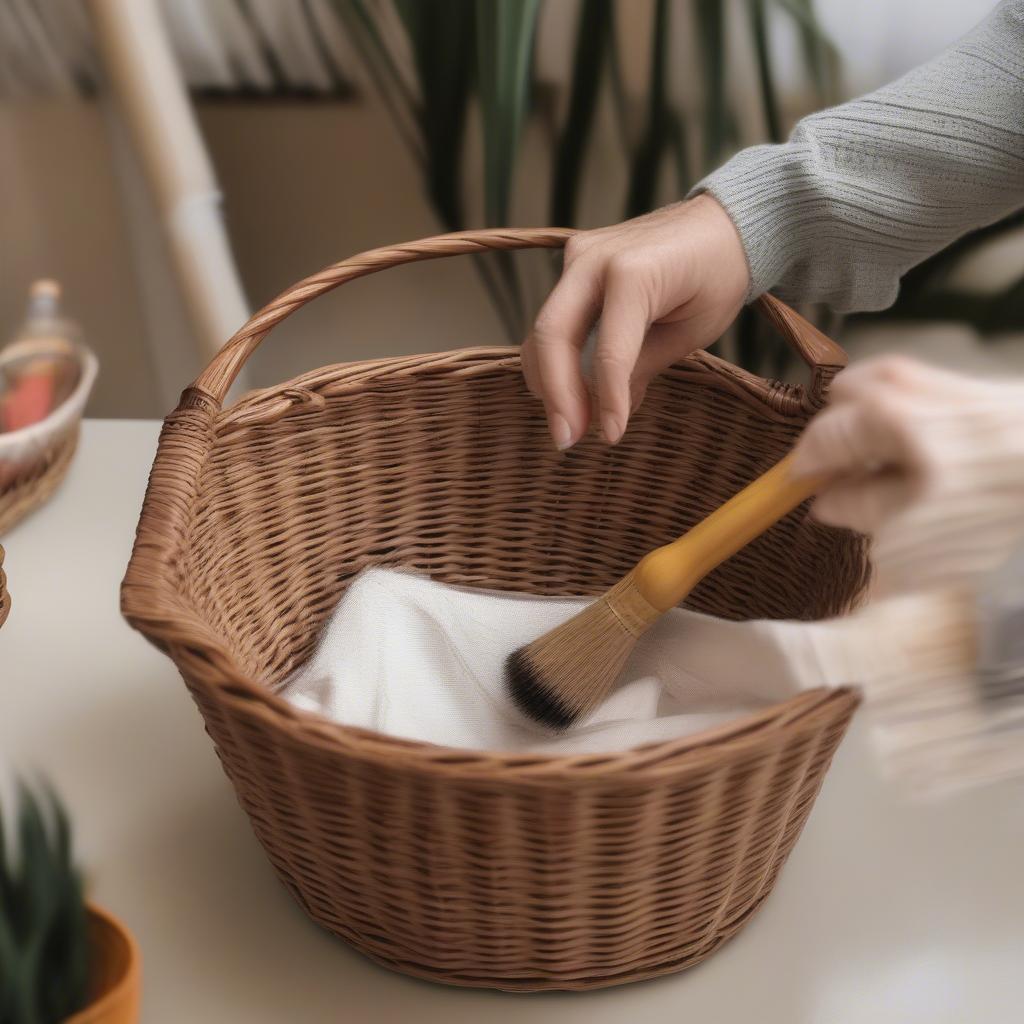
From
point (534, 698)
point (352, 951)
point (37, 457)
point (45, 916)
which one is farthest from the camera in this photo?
point (37, 457)

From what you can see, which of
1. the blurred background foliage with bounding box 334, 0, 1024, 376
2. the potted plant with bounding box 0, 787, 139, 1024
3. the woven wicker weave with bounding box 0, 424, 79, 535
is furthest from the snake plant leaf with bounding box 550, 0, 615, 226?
the potted plant with bounding box 0, 787, 139, 1024

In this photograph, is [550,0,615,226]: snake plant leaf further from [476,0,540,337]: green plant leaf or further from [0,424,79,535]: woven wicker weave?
[0,424,79,535]: woven wicker weave

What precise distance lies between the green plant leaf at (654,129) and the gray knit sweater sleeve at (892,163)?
0.28 m

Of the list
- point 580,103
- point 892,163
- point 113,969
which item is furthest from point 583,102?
point 113,969

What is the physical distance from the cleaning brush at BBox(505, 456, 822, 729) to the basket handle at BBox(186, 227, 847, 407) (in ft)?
0.25

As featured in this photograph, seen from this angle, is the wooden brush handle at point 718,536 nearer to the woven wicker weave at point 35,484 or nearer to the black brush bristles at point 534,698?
the black brush bristles at point 534,698

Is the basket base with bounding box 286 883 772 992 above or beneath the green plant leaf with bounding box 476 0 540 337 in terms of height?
beneath

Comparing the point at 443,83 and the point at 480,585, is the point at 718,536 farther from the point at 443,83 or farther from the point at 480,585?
the point at 443,83

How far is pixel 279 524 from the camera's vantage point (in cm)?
60

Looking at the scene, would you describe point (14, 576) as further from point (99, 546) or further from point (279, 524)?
point (279, 524)

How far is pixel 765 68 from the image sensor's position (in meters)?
0.81

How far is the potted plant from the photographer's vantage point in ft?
1.05

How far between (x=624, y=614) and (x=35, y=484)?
387 millimetres

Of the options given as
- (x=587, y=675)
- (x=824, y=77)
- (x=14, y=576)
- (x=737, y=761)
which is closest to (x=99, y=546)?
(x=14, y=576)
